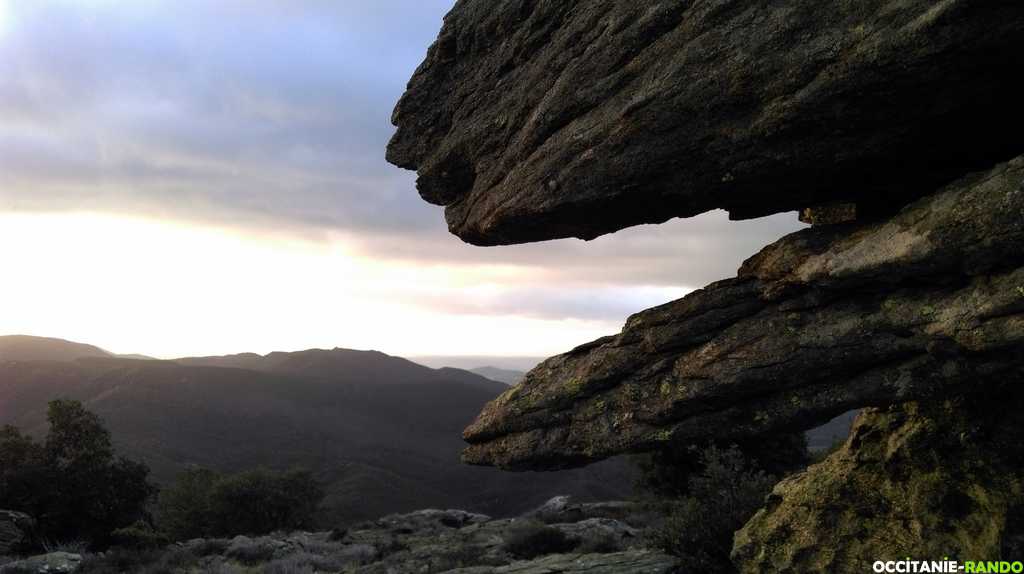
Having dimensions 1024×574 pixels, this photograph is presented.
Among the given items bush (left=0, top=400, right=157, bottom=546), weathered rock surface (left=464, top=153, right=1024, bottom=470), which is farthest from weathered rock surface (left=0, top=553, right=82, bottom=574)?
weathered rock surface (left=464, top=153, right=1024, bottom=470)

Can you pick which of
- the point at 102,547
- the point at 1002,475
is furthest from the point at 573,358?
the point at 102,547

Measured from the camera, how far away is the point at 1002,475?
520 inches

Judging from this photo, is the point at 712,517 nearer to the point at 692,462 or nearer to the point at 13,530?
the point at 692,462

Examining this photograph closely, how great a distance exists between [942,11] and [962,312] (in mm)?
4773

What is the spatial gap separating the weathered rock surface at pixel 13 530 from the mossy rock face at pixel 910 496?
42594 mm

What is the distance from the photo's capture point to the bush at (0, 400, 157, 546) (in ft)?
145

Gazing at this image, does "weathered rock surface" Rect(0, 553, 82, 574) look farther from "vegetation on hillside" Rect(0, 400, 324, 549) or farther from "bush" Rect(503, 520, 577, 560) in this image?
"bush" Rect(503, 520, 577, 560)

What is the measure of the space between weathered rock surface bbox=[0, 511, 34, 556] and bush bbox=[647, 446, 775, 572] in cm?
3885

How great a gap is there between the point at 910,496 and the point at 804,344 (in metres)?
4.61

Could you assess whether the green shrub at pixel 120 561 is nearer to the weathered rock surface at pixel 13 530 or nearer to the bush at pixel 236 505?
the weathered rock surface at pixel 13 530

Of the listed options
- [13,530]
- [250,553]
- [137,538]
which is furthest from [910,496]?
[13,530]

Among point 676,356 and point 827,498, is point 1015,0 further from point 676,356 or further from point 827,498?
point 827,498

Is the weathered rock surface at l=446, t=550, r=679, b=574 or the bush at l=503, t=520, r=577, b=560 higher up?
the weathered rock surface at l=446, t=550, r=679, b=574

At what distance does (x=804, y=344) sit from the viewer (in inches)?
500
